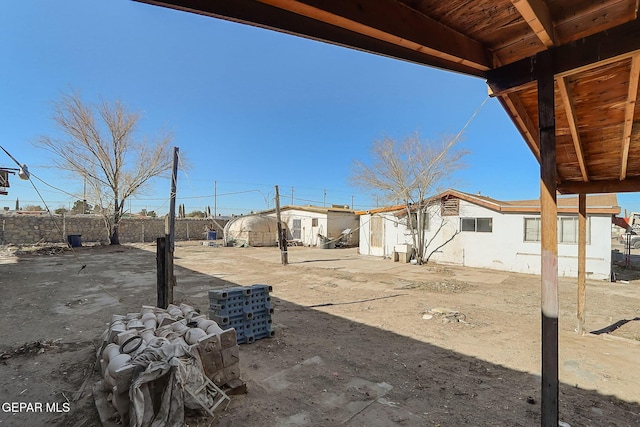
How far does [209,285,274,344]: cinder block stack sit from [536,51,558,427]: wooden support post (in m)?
3.46

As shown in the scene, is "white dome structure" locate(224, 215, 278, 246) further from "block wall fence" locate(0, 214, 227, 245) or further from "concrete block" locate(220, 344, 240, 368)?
"concrete block" locate(220, 344, 240, 368)

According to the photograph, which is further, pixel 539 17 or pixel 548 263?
pixel 548 263

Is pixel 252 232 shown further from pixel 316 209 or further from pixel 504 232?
pixel 504 232

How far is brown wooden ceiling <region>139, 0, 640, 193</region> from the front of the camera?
1.52m

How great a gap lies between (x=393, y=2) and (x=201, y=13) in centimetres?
108

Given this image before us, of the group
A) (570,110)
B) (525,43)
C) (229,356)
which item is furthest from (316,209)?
(525,43)

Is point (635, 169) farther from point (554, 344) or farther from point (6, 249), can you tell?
point (6, 249)

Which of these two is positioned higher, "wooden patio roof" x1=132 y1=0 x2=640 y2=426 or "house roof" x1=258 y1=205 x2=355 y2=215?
"wooden patio roof" x1=132 y1=0 x2=640 y2=426

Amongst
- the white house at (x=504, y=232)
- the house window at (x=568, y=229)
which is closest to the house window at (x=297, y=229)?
the white house at (x=504, y=232)

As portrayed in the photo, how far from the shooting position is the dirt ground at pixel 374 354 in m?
2.78

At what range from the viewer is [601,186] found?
512cm

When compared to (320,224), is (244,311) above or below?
below

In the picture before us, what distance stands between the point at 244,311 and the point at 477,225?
1144 centimetres

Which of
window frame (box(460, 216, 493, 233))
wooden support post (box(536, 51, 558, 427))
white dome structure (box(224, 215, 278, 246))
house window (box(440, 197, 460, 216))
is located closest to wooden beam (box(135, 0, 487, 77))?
wooden support post (box(536, 51, 558, 427))
